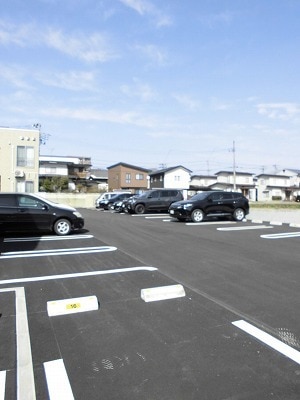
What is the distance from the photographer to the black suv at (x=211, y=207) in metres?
16.7

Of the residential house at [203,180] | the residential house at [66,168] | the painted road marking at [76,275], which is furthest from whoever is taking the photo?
the residential house at [203,180]

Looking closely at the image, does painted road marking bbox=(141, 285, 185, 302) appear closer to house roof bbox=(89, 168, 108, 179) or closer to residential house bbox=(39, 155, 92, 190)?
residential house bbox=(39, 155, 92, 190)

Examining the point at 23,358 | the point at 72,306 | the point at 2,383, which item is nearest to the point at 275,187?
the point at 72,306

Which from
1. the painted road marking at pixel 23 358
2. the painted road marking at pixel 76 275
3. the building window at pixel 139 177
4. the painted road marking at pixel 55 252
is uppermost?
the building window at pixel 139 177

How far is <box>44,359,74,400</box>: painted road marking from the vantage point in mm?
2600

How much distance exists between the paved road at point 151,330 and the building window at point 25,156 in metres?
Answer: 25.0

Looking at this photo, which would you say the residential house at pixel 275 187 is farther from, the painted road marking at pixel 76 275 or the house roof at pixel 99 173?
the painted road marking at pixel 76 275

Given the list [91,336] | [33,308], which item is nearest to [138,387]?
[91,336]

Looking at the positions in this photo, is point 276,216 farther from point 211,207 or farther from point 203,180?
point 203,180

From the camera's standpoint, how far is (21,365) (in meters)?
3.03

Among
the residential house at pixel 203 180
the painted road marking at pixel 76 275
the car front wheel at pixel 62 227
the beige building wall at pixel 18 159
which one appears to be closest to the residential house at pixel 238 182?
the residential house at pixel 203 180

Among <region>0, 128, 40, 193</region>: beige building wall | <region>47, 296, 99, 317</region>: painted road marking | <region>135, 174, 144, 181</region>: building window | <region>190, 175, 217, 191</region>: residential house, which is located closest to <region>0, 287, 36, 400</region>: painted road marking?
<region>47, 296, 99, 317</region>: painted road marking

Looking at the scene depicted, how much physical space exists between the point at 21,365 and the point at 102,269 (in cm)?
356

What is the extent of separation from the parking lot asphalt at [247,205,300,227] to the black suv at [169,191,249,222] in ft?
3.10
